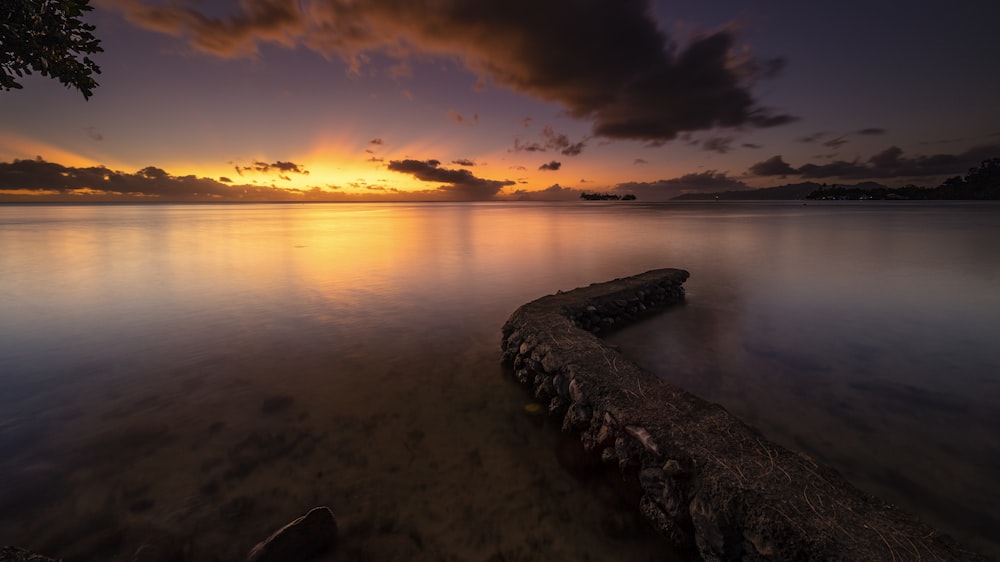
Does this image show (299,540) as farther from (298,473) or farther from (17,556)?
(17,556)

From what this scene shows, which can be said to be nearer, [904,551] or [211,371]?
[904,551]

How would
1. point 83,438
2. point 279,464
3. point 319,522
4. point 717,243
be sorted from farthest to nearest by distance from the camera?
point 717,243 → point 83,438 → point 279,464 → point 319,522

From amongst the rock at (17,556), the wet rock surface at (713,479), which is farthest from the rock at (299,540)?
the wet rock surface at (713,479)

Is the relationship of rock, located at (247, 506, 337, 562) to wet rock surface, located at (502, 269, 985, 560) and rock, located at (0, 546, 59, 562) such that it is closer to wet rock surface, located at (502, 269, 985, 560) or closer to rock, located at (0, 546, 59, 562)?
rock, located at (0, 546, 59, 562)

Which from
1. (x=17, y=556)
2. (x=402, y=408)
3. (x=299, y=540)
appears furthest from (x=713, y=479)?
(x=17, y=556)

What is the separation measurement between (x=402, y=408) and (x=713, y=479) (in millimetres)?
6629

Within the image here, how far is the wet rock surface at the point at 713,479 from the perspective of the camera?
14.6 feet

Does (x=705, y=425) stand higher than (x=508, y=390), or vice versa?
(x=705, y=425)

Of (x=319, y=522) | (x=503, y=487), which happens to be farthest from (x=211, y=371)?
(x=503, y=487)

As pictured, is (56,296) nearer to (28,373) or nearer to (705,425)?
(28,373)

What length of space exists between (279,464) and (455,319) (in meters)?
9.26

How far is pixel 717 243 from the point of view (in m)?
40.2

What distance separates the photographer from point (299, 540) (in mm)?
5129

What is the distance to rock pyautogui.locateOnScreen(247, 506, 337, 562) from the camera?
16.4 ft
